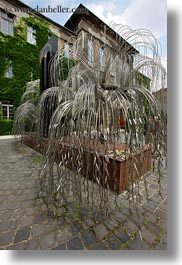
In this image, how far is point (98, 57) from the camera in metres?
1.62

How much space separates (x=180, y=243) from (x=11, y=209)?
1.66m

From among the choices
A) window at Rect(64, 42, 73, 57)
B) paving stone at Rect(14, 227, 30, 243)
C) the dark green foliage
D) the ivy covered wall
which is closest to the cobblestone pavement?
paving stone at Rect(14, 227, 30, 243)

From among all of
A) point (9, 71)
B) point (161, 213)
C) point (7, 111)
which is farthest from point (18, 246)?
point (9, 71)

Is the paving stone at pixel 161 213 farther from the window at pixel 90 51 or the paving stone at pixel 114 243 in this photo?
the window at pixel 90 51

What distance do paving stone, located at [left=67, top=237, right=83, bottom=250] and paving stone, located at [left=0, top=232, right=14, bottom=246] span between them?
1.58 ft

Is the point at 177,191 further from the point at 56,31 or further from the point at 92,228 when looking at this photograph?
the point at 56,31

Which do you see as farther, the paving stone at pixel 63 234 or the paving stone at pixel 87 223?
the paving stone at pixel 87 223

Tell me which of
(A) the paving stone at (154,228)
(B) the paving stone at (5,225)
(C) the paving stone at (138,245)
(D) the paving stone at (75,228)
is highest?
(B) the paving stone at (5,225)

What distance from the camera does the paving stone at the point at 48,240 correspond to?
1.14 meters

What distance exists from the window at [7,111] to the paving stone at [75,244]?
9.68 meters

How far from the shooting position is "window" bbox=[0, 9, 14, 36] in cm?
880

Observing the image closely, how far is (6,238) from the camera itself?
3.94 feet

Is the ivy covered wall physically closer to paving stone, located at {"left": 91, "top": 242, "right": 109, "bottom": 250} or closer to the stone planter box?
the stone planter box

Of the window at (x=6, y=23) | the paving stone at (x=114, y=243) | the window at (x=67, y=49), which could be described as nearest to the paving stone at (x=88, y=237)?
the paving stone at (x=114, y=243)
